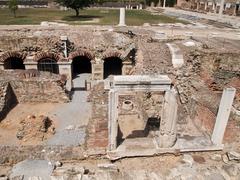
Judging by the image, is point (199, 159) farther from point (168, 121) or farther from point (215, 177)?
point (168, 121)

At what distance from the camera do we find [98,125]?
30.5ft

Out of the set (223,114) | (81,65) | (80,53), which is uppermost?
(223,114)

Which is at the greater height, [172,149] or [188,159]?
[172,149]

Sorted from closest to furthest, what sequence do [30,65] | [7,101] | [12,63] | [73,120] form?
[73,120], [7,101], [30,65], [12,63]

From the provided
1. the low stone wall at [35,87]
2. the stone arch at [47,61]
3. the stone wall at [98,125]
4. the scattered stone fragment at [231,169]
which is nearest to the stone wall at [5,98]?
the low stone wall at [35,87]

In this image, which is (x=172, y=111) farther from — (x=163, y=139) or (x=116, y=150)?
(x=116, y=150)

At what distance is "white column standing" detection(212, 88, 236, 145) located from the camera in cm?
762

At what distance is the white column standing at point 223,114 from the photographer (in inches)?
300

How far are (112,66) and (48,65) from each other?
542 centimetres

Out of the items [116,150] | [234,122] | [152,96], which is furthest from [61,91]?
[234,122]

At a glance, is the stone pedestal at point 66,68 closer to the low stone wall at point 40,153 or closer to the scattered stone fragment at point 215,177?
the low stone wall at point 40,153

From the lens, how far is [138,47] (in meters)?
17.6

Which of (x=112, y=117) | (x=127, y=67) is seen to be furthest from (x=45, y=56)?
(x=112, y=117)

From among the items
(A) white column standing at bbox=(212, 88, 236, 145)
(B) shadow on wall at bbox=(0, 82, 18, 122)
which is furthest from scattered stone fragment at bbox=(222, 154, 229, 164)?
(B) shadow on wall at bbox=(0, 82, 18, 122)
